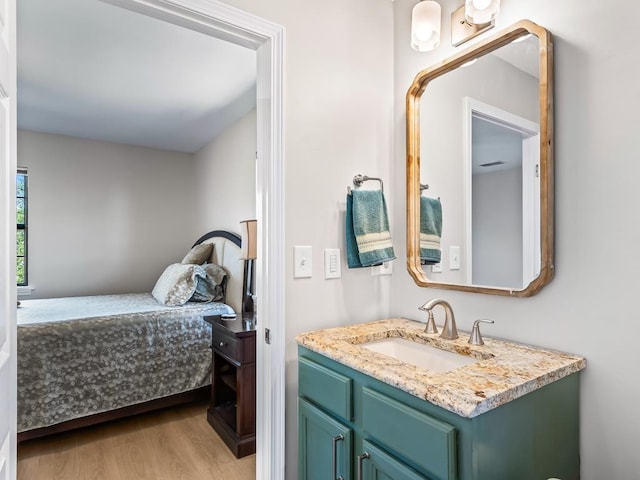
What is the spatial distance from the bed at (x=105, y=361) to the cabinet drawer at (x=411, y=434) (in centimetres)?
208

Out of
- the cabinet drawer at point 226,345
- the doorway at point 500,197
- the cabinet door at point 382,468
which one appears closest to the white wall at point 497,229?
the doorway at point 500,197

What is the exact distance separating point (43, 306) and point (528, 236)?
364 cm

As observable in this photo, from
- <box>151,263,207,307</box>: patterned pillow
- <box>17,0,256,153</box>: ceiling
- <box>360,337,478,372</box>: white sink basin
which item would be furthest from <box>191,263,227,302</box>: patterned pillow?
<box>360,337,478,372</box>: white sink basin

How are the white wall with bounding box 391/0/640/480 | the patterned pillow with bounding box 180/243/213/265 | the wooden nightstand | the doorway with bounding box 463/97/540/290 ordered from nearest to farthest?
1. the white wall with bounding box 391/0/640/480
2. the doorway with bounding box 463/97/540/290
3. the wooden nightstand
4. the patterned pillow with bounding box 180/243/213/265

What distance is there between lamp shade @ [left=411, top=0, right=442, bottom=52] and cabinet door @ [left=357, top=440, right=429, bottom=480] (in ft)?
4.78

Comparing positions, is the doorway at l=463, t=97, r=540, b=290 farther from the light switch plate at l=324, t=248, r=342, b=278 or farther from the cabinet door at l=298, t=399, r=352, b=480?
the cabinet door at l=298, t=399, r=352, b=480

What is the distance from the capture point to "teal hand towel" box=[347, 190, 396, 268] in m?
1.53

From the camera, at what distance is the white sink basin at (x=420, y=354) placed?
1255 millimetres

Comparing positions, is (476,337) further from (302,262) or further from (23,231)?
(23,231)

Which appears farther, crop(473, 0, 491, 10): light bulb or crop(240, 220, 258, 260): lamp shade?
crop(240, 220, 258, 260): lamp shade

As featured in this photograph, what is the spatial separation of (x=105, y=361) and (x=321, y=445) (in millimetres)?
1931

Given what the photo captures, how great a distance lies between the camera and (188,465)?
219cm

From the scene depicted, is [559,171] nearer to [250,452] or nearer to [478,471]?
[478,471]

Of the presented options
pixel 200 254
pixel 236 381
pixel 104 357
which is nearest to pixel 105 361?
pixel 104 357
